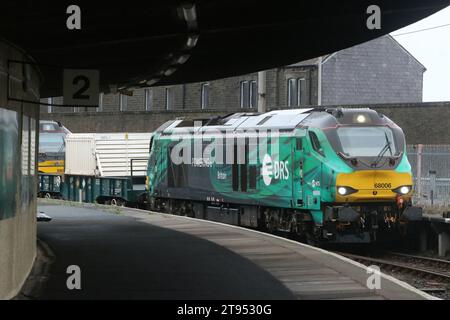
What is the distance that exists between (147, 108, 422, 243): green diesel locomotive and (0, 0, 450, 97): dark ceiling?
3507mm

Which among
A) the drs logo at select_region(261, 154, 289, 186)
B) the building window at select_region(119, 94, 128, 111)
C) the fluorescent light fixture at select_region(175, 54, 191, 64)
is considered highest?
the building window at select_region(119, 94, 128, 111)

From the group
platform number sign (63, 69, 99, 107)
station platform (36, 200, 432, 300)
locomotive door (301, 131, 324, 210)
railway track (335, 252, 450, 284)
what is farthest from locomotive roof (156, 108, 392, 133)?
platform number sign (63, 69, 99, 107)

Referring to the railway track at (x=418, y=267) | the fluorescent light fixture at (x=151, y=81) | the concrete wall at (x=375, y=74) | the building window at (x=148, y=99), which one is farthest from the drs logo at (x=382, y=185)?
the building window at (x=148, y=99)

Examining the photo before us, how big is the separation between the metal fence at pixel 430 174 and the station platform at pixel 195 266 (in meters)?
10.0

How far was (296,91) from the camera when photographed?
5628 cm

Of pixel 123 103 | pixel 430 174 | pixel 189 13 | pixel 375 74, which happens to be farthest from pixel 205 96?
pixel 189 13

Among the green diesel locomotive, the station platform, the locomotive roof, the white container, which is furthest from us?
the white container

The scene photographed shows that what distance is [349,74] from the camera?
5788 centimetres

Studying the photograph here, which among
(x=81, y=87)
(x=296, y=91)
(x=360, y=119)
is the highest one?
(x=296, y=91)

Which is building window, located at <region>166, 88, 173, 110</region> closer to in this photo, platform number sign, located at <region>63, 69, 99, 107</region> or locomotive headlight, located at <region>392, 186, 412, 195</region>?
locomotive headlight, located at <region>392, 186, 412, 195</region>

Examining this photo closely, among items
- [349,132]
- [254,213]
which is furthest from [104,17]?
[254,213]

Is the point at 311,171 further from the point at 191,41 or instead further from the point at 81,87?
the point at 81,87

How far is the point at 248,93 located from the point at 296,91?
4271 millimetres

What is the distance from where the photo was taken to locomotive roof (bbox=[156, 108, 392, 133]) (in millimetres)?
22281
